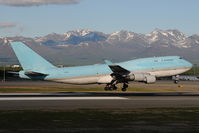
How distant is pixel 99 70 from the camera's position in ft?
195

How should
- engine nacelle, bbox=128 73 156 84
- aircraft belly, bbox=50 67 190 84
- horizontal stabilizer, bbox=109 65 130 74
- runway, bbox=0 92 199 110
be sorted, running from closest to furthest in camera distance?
runway, bbox=0 92 199 110, horizontal stabilizer, bbox=109 65 130 74, engine nacelle, bbox=128 73 156 84, aircraft belly, bbox=50 67 190 84

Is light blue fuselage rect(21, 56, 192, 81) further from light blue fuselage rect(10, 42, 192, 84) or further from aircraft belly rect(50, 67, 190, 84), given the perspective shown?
aircraft belly rect(50, 67, 190, 84)

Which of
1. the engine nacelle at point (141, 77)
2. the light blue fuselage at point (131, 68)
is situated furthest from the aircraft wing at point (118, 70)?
the light blue fuselage at point (131, 68)

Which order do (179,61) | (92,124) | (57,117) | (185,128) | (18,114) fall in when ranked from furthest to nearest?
1. (179,61)
2. (18,114)
3. (57,117)
4. (92,124)
5. (185,128)

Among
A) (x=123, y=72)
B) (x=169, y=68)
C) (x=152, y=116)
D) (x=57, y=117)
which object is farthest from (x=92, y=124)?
(x=169, y=68)

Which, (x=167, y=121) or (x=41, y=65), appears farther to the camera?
(x=41, y=65)

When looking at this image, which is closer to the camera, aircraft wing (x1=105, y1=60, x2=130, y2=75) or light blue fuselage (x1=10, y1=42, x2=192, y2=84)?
aircraft wing (x1=105, y1=60, x2=130, y2=75)

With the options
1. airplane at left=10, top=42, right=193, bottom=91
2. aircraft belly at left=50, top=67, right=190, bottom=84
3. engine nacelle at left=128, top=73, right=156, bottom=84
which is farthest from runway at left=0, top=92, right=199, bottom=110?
aircraft belly at left=50, top=67, right=190, bottom=84

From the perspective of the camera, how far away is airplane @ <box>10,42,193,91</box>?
57.5 meters

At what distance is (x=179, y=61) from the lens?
6191 centimetres

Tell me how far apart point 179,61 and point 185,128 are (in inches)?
1501

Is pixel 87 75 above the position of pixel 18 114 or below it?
above

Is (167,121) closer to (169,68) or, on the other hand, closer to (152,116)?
(152,116)

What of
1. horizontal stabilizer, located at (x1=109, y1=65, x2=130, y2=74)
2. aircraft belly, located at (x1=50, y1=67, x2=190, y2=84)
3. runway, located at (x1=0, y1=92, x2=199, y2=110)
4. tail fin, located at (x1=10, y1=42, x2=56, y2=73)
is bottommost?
runway, located at (x1=0, y1=92, x2=199, y2=110)
